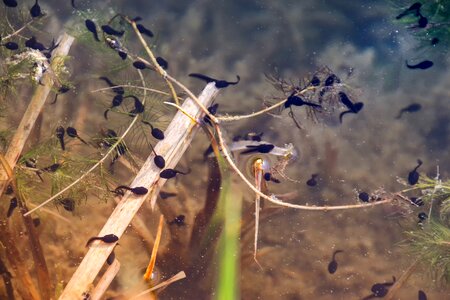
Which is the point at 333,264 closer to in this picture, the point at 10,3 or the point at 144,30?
the point at 144,30

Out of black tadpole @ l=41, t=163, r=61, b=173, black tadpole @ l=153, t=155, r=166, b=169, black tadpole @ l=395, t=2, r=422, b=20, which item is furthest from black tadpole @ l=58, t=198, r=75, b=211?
black tadpole @ l=395, t=2, r=422, b=20

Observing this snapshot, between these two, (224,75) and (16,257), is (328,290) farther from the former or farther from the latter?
(16,257)

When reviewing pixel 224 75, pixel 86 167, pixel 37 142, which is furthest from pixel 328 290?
pixel 37 142

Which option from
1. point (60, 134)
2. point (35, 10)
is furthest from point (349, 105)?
point (35, 10)

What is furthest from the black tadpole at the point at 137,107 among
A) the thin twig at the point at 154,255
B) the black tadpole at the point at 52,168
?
the thin twig at the point at 154,255

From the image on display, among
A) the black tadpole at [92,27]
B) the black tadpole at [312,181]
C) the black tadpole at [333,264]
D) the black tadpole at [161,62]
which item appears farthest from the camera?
the black tadpole at [333,264]

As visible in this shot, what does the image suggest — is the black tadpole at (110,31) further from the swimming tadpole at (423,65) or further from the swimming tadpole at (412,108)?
the swimming tadpole at (412,108)

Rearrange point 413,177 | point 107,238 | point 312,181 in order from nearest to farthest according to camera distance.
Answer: point 107,238, point 413,177, point 312,181
